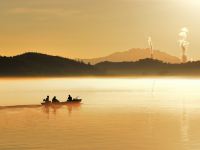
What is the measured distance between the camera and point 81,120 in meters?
74.3

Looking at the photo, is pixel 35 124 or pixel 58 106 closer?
pixel 35 124

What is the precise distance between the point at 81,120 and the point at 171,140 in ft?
85.7

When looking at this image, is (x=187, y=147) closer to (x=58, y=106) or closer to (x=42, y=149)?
(x=42, y=149)

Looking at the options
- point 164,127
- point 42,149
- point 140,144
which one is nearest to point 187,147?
point 140,144

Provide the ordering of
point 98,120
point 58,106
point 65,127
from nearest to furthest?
point 65,127 → point 98,120 → point 58,106

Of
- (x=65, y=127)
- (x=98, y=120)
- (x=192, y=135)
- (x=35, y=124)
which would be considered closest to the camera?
(x=192, y=135)

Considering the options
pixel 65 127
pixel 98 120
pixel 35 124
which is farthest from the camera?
pixel 98 120

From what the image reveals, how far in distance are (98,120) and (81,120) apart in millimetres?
3051

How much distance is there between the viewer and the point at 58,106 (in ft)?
347

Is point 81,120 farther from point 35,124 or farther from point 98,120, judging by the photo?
point 35,124

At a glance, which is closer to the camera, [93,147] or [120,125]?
[93,147]

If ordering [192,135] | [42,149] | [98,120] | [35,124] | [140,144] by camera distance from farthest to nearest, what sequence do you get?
[98,120], [35,124], [192,135], [140,144], [42,149]

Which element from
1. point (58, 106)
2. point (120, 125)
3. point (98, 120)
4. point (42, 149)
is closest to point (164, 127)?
point (120, 125)

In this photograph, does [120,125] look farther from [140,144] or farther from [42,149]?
[42,149]
